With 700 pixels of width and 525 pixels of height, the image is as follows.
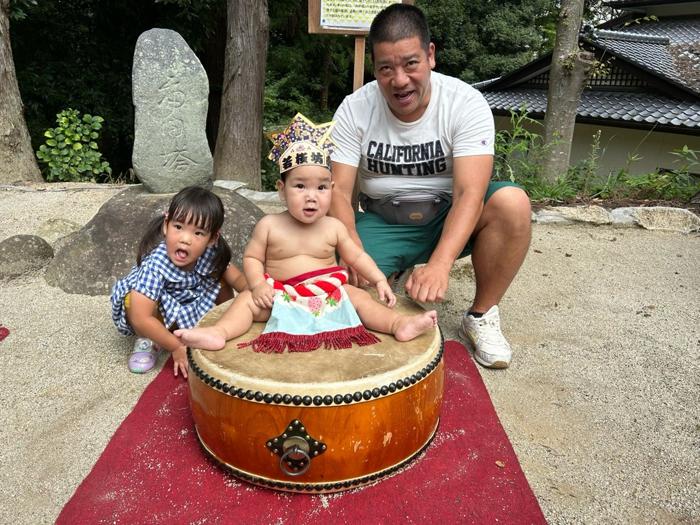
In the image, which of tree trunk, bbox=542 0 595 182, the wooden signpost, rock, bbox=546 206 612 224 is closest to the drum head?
the wooden signpost

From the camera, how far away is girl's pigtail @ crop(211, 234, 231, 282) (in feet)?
8.32

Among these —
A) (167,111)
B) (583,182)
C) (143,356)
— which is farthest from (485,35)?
(143,356)

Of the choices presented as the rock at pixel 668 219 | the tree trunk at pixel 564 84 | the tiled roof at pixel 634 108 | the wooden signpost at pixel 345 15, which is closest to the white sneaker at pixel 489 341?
the wooden signpost at pixel 345 15

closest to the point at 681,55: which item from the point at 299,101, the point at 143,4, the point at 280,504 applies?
the point at 299,101

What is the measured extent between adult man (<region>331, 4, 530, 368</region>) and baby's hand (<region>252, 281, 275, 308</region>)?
561 mm

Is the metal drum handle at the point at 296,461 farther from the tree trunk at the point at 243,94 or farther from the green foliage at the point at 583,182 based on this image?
the tree trunk at the point at 243,94

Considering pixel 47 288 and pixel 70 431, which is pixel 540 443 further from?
pixel 47 288

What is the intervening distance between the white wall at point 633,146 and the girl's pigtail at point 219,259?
9.14 m

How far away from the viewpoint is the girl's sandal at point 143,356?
249 cm

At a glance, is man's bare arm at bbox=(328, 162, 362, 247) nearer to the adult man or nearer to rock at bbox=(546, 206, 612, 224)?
the adult man

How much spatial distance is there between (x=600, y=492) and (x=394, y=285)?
181 centimetres

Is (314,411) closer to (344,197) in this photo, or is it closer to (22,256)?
(344,197)

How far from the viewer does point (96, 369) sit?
2521 mm

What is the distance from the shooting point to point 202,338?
5.73 ft
